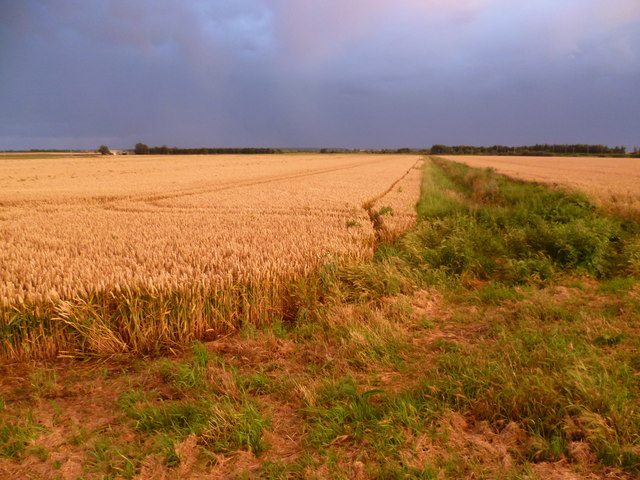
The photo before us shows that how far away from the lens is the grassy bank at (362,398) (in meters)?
2.38

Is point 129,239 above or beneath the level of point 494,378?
above

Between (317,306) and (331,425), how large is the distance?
233 centimetres

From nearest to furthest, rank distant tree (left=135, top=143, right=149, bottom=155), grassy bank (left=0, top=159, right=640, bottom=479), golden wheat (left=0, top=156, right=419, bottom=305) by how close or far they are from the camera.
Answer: grassy bank (left=0, top=159, right=640, bottom=479) → golden wheat (left=0, top=156, right=419, bottom=305) → distant tree (left=135, top=143, right=149, bottom=155)

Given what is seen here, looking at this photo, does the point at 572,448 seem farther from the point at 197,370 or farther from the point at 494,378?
the point at 197,370

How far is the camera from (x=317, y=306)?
497 centimetres

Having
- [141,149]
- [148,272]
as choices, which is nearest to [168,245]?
[148,272]

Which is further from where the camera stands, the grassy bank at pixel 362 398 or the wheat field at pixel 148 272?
the wheat field at pixel 148 272

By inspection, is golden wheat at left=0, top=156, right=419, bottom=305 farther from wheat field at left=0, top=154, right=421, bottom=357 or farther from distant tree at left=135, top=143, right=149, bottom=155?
distant tree at left=135, top=143, right=149, bottom=155

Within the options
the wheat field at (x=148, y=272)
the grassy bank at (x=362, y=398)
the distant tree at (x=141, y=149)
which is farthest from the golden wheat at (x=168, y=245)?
the distant tree at (x=141, y=149)

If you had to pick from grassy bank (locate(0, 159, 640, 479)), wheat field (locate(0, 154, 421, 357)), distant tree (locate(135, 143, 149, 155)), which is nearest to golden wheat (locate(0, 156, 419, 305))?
wheat field (locate(0, 154, 421, 357))

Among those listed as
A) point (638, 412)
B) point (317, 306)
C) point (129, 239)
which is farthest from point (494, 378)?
point (129, 239)

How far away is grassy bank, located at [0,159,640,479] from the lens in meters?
2.38

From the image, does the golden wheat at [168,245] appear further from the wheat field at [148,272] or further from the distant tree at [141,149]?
the distant tree at [141,149]

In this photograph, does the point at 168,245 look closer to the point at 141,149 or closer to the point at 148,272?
the point at 148,272
